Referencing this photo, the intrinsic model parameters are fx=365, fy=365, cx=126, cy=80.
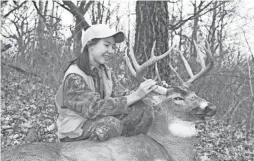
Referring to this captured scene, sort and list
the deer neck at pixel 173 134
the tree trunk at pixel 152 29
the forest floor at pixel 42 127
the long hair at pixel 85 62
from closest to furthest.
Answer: the long hair at pixel 85 62, the deer neck at pixel 173 134, the forest floor at pixel 42 127, the tree trunk at pixel 152 29

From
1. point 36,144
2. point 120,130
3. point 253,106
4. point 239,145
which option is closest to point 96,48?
point 120,130

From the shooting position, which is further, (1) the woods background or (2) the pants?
(1) the woods background

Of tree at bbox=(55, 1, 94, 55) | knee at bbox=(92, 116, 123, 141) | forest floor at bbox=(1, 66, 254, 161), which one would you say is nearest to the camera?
knee at bbox=(92, 116, 123, 141)

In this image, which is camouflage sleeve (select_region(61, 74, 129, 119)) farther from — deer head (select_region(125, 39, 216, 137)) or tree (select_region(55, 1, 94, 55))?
tree (select_region(55, 1, 94, 55))

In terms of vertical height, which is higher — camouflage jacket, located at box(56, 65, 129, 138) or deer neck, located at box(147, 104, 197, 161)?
camouflage jacket, located at box(56, 65, 129, 138)

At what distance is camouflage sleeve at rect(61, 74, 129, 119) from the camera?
3459mm

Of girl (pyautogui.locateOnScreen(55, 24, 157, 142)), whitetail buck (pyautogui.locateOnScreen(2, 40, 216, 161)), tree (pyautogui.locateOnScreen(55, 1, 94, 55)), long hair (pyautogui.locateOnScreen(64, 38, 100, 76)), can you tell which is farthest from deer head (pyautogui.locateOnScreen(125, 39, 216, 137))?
tree (pyautogui.locateOnScreen(55, 1, 94, 55))

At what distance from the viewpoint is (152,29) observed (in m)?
6.40

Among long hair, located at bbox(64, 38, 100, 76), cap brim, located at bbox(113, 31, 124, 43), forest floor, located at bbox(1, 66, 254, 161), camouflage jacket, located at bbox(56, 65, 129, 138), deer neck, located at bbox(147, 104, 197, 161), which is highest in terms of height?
cap brim, located at bbox(113, 31, 124, 43)

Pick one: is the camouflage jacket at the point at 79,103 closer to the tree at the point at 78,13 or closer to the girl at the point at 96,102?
the girl at the point at 96,102

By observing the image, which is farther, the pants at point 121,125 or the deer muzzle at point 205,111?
the deer muzzle at point 205,111

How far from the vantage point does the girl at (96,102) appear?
11.4ft

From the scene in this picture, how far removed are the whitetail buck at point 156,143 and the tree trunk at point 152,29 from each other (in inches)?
79.8

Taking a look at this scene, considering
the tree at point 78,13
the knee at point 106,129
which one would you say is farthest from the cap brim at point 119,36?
the tree at point 78,13
